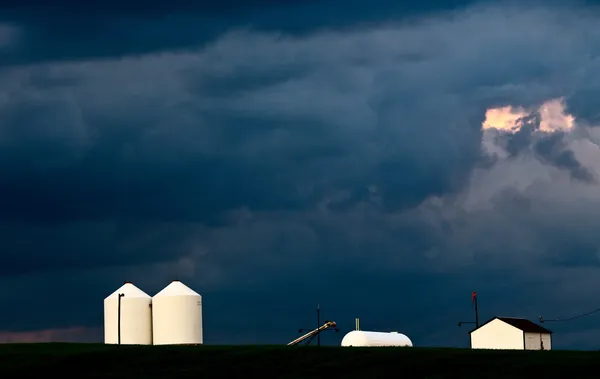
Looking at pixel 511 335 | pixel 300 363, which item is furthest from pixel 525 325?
pixel 300 363

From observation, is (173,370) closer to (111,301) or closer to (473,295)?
(111,301)

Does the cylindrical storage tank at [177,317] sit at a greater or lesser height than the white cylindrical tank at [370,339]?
greater

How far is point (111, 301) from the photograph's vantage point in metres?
128

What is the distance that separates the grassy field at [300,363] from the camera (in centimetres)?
7619

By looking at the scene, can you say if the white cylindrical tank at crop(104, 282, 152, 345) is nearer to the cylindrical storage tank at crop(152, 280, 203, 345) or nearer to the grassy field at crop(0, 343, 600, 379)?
the cylindrical storage tank at crop(152, 280, 203, 345)

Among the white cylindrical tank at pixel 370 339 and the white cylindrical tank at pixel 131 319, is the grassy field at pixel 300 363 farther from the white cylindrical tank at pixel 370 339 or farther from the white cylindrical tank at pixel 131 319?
the white cylindrical tank at pixel 370 339

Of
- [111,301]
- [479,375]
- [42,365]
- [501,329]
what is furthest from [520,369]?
[111,301]

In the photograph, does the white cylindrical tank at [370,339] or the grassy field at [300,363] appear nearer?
the grassy field at [300,363]

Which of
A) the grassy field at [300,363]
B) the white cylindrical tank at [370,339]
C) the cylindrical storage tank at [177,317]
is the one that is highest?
the cylindrical storage tank at [177,317]

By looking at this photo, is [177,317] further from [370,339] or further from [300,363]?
[300,363]

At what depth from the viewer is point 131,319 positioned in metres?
126

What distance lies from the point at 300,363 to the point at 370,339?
38972 millimetres

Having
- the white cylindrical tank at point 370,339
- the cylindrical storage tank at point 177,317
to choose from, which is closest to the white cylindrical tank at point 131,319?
the cylindrical storage tank at point 177,317

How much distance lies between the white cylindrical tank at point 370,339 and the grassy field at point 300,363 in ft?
79.5
